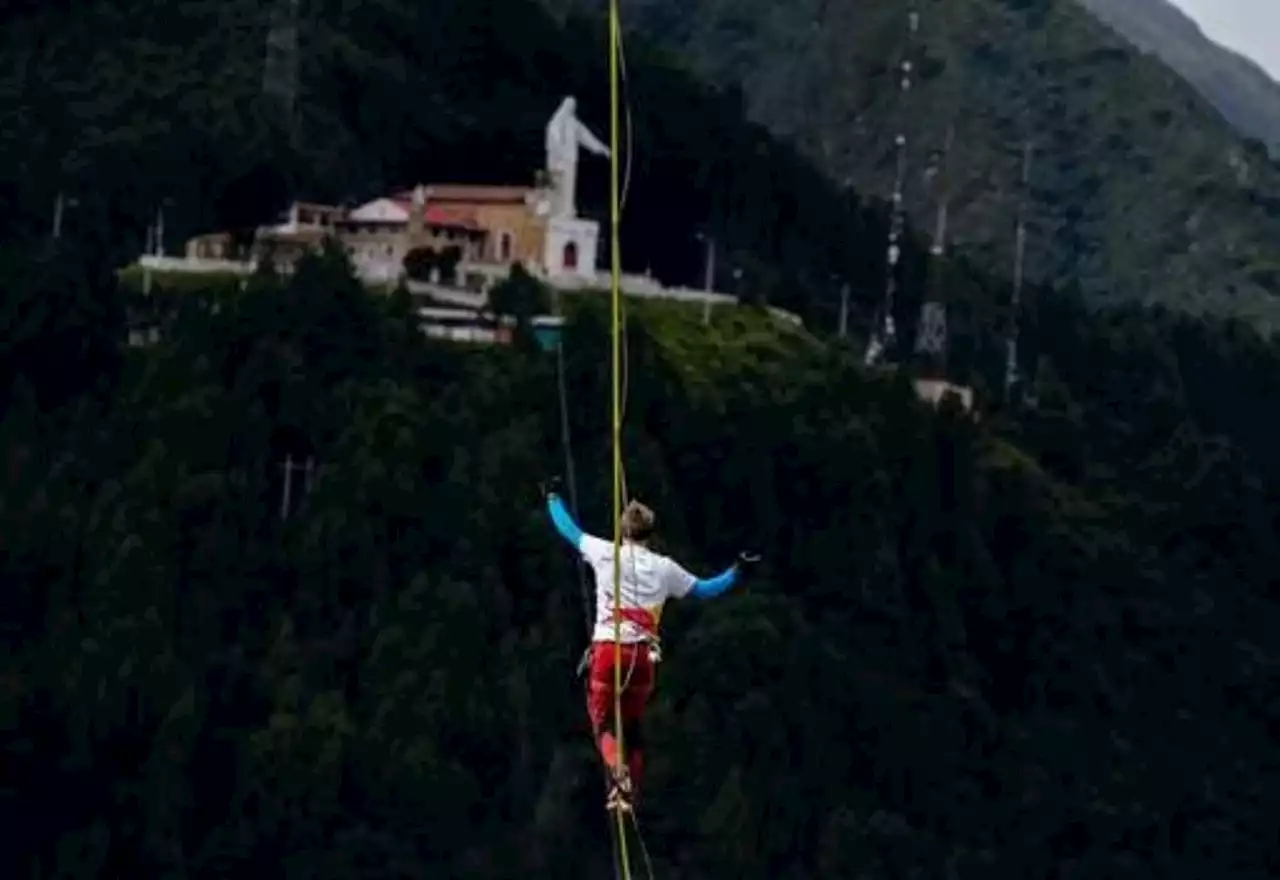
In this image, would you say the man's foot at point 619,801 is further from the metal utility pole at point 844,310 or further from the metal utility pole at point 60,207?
the metal utility pole at point 844,310

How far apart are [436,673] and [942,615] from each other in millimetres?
18376

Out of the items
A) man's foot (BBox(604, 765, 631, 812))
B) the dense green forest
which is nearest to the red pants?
man's foot (BBox(604, 765, 631, 812))

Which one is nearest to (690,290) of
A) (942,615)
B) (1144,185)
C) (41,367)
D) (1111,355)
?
(942,615)

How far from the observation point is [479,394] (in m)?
74.6

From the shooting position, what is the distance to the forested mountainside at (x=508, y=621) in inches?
2717

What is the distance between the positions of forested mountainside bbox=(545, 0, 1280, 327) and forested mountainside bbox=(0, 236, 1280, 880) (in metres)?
71.8

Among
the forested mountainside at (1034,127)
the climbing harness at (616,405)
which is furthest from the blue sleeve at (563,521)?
the forested mountainside at (1034,127)

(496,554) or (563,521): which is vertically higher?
(563,521)

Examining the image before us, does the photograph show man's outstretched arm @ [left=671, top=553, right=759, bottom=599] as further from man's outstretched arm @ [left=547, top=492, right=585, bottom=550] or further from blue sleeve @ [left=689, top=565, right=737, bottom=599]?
man's outstretched arm @ [left=547, top=492, right=585, bottom=550]

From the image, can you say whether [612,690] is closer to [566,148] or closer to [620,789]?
[620,789]

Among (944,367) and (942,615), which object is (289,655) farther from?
(944,367)

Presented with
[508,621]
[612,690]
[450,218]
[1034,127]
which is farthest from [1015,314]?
[612,690]

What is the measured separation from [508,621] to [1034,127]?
110406mm

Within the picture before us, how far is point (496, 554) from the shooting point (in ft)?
239
